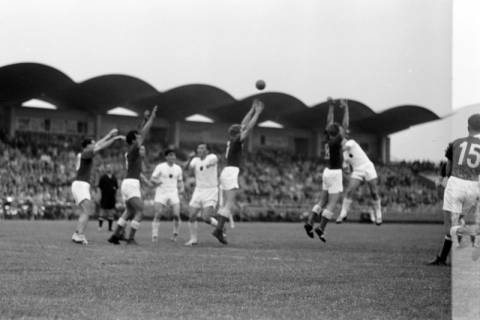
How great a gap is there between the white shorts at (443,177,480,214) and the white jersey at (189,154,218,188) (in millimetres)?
6497

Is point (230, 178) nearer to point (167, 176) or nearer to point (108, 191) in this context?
point (167, 176)

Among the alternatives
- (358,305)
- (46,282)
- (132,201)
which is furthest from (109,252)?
(358,305)

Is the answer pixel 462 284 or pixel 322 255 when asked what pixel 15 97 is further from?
pixel 462 284

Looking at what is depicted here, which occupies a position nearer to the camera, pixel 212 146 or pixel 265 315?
pixel 265 315

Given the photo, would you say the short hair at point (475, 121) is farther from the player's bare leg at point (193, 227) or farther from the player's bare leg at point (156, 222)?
the player's bare leg at point (156, 222)

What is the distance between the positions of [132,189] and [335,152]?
13.6 ft

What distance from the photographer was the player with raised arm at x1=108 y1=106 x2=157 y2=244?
50.8ft

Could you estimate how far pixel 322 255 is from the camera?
12.9 metres

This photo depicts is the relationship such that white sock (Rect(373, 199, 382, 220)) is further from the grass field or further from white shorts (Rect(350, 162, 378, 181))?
the grass field

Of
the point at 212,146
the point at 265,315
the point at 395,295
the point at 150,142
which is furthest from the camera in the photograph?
the point at 212,146

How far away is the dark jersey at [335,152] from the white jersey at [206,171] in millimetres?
2557

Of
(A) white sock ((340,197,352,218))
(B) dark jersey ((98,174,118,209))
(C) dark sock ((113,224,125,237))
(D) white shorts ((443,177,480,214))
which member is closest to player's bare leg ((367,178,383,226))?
(A) white sock ((340,197,352,218))

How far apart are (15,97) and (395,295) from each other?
43.7 meters

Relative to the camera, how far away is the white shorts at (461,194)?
10.6 meters
